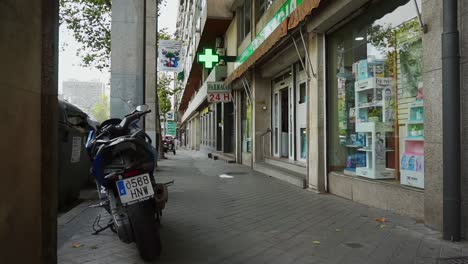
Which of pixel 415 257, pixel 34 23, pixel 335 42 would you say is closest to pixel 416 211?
pixel 415 257

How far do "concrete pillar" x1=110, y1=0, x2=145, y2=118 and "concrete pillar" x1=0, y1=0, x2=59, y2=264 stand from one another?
622cm

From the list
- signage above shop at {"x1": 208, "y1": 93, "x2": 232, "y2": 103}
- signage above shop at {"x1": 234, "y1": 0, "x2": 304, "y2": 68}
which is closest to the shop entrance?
signage above shop at {"x1": 234, "y1": 0, "x2": 304, "y2": 68}

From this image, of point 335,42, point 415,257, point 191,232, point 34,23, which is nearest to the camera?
point 34,23

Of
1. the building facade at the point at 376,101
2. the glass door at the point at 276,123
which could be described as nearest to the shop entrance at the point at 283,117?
the glass door at the point at 276,123

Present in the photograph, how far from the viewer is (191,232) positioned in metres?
5.06

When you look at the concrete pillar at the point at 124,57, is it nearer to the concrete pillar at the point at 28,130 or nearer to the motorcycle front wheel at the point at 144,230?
the motorcycle front wheel at the point at 144,230

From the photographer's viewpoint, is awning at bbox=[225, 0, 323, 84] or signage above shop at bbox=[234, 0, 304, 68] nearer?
awning at bbox=[225, 0, 323, 84]

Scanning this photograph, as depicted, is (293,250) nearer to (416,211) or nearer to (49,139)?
(416,211)

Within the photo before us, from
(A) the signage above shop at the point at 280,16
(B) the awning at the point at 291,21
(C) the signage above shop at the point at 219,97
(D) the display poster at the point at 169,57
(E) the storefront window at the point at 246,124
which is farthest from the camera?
(C) the signage above shop at the point at 219,97

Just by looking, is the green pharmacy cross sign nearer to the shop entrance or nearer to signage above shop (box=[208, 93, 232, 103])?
the shop entrance

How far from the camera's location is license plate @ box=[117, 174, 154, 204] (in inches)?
149

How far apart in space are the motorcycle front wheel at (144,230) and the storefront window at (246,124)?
11.4 metres

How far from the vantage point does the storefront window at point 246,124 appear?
50.6 ft

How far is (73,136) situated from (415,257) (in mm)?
6039
